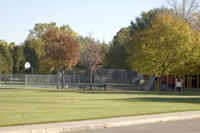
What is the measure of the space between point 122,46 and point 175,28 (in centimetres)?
3934

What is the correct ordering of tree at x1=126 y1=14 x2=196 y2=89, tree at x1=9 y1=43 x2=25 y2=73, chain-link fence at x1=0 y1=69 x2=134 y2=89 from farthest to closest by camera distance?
tree at x1=9 y1=43 x2=25 y2=73 → chain-link fence at x1=0 y1=69 x2=134 y2=89 → tree at x1=126 y1=14 x2=196 y2=89

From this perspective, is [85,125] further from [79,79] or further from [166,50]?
[79,79]

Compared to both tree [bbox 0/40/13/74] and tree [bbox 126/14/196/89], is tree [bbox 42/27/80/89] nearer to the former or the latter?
tree [bbox 126/14/196/89]

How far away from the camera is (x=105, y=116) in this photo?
2014 centimetres

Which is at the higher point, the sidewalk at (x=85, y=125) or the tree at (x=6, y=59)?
the tree at (x=6, y=59)

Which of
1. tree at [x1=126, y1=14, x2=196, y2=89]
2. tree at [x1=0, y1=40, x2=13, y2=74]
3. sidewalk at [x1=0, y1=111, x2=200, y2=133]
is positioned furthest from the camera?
tree at [x1=0, y1=40, x2=13, y2=74]

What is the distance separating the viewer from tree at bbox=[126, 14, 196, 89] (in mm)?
57906

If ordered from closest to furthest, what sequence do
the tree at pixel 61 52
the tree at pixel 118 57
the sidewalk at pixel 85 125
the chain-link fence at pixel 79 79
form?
1. the sidewalk at pixel 85 125
2. the tree at pixel 61 52
3. the chain-link fence at pixel 79 79
4. the tree at pixel 118 57

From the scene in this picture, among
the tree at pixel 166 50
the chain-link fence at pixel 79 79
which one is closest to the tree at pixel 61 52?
the chain-link fence at pixel 79 79

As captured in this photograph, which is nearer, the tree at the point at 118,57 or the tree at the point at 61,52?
the tree at the point at 61,52

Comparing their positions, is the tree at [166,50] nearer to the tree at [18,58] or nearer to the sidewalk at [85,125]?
the sidewalk at [85,125]

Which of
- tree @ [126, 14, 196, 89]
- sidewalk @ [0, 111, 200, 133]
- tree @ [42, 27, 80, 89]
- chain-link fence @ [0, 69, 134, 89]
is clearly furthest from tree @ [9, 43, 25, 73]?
sidewalk @ [0, 111, 200, 133]

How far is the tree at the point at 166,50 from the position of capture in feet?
190

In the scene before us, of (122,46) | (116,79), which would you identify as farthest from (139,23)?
(116,79)
